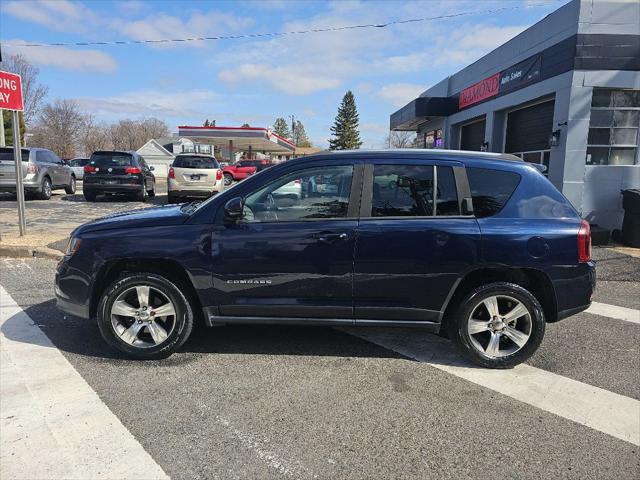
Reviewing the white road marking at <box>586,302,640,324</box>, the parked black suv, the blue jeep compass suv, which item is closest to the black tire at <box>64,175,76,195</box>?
the parked black suv

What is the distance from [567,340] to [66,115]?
2954 inches

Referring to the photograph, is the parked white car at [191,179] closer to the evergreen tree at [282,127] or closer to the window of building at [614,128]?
the window of building at [614,128]

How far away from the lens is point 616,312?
551cm

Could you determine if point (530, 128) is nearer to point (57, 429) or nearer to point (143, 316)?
point (143, 316)

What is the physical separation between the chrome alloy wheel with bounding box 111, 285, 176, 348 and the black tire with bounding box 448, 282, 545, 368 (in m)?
2.43

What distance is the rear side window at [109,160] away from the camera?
15828 millimetres

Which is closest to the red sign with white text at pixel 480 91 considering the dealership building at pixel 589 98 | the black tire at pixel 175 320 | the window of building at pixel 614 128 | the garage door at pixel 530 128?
the garage door at pixel 530 128

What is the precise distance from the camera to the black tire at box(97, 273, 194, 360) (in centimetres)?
387

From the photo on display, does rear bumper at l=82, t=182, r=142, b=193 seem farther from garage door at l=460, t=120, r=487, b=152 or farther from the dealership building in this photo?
the dealership building

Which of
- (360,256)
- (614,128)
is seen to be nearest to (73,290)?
(360,256)

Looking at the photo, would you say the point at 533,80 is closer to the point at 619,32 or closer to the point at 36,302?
the point at 619,32

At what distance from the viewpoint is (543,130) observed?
41.6ft

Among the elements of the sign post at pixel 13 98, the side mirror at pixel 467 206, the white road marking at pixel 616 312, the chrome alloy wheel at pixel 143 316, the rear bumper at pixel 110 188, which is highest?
the sign post at pixel 13 98

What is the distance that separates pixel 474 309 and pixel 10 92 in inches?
357
